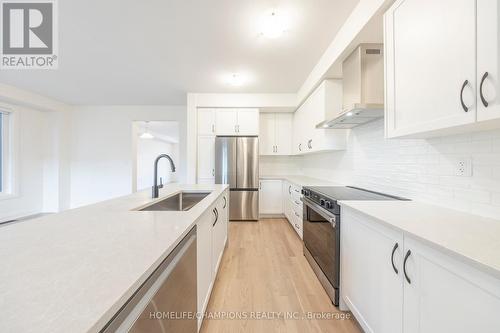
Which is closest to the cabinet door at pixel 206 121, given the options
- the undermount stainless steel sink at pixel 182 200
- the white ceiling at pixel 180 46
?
the white ceiling at pixel 180 46

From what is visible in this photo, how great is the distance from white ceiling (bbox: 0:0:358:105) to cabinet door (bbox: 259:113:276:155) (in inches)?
27.5

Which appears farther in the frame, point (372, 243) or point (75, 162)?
point (75, 162)

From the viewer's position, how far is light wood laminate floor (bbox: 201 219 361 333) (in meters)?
1.55

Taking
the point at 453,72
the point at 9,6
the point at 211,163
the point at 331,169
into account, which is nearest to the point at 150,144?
the point at 211,163

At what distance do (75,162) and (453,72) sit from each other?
675 centimetres

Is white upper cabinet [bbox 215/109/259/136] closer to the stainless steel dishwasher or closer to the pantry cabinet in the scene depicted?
the pantry cabinet

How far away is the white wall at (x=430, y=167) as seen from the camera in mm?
1187

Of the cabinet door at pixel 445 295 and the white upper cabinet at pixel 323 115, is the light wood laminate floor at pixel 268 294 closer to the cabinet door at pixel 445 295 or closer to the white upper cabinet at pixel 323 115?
the cabinet door at pixel 445 295

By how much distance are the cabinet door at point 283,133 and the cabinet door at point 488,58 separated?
12.3 feet

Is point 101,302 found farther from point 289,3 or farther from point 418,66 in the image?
point 289,3

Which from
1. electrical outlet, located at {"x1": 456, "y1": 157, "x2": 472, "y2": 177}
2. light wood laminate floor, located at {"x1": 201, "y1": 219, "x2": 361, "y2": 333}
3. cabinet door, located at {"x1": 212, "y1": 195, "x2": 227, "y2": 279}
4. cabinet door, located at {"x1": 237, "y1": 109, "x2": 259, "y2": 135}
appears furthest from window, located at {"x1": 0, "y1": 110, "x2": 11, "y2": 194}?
electrical outlet, located at {"x1": 456, "y1": 157, "x2": 472, "y2": 177}

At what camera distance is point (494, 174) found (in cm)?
116

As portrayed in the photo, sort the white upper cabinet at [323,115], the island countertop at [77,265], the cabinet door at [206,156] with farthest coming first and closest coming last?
the cabinet door at [206,156]
the white upper cabinet at [323,115]
the island countertop at [77,265]

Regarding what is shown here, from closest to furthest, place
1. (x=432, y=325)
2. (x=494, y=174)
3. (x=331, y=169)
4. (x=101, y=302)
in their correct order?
(x=101, y=302), (x=432, y=325), (x=494, y=174), (x=331, y=169)
